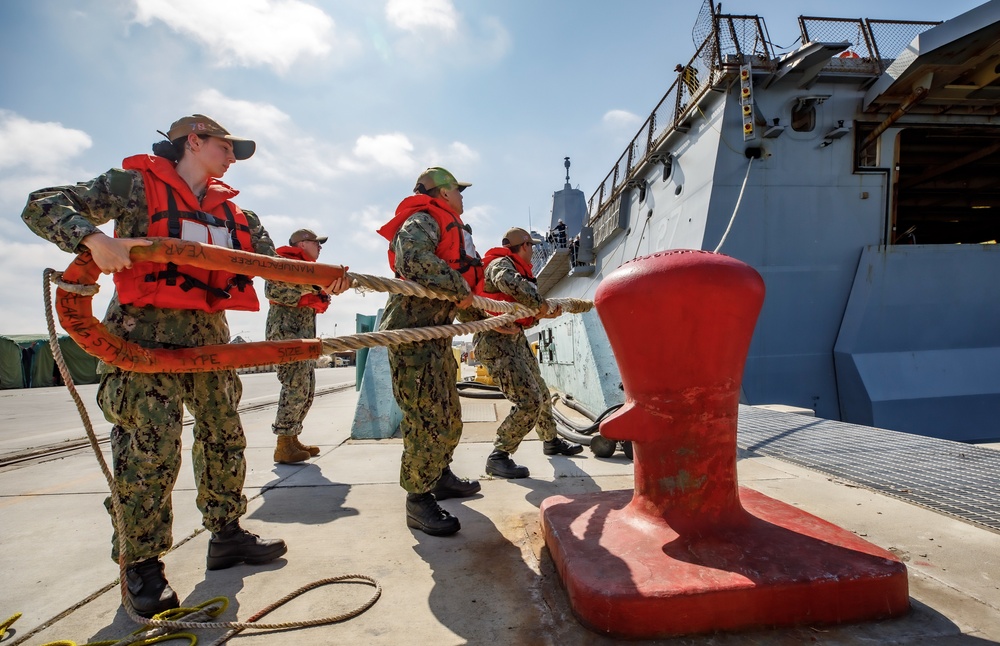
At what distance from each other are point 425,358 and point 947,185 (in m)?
12.2

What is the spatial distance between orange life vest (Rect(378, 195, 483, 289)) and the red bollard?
1.06 metres

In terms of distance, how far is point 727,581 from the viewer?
128cm

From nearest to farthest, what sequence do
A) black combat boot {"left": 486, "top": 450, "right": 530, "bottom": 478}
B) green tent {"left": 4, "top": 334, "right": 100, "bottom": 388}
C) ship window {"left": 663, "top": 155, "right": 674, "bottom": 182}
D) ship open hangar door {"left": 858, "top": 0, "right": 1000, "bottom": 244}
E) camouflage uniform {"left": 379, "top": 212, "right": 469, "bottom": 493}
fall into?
1. camouflage uniform {"left": 379, "top": 212, "right": 469, "bottom": 493}
2. black combat boot {"left": 486, "top": 450, "right": 530, "bottom": 478}
3. ship open hangar door {"left": 858, "top": 0, "right": 1000, "bottom": 244}
4. ship window {"left": 663, "top": 155, "right": 674, "bottom": 182}
5. green tent {"left": 4, "top": 334, "right": 100, "bottom": 388}

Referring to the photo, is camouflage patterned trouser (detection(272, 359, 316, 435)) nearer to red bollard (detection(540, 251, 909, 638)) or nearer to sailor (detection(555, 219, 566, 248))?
red bollard (detection(540, 251, 909, 638))

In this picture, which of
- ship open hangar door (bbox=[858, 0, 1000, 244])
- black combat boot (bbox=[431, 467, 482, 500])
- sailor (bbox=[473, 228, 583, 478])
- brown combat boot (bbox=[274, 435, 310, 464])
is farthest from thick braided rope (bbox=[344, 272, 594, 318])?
ship open hangar door (bbox=[858, 0, 1000, 244])

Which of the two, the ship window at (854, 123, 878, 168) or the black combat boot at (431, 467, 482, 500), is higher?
the ship window at (854, 123, 878, 168)

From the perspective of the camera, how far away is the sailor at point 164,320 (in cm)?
152

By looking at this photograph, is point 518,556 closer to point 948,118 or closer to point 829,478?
point 829,478

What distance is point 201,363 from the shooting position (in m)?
1.60

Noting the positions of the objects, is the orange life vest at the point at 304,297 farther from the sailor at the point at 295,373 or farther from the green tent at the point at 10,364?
the green tent at the point at 10,364

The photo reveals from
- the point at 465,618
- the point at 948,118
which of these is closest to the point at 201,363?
the point at 465,618

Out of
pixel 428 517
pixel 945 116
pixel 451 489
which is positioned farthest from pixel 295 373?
pixel 945 116

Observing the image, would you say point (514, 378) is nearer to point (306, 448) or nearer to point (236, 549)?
point (306, 448)

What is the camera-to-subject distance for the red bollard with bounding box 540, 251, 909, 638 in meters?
1.26
